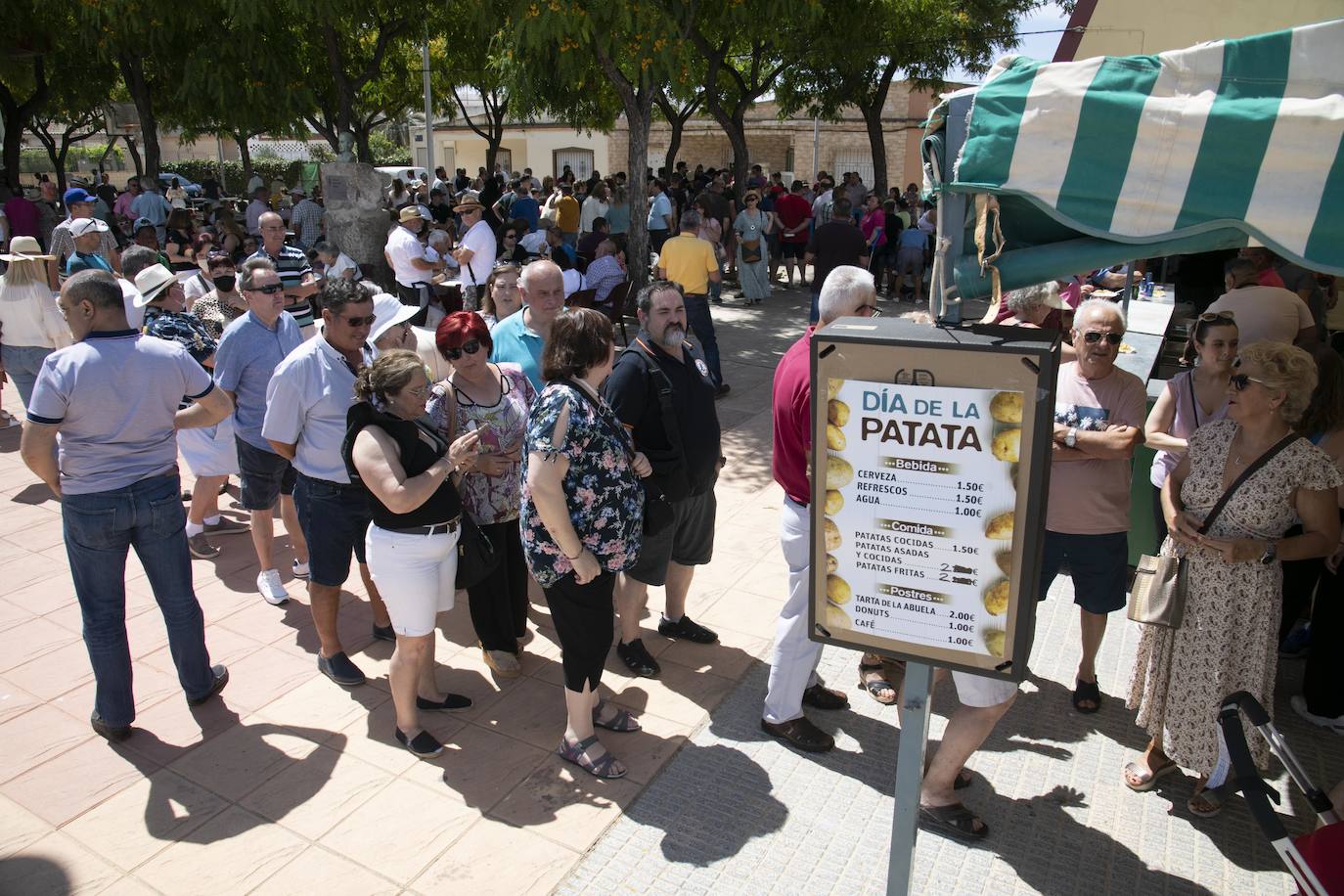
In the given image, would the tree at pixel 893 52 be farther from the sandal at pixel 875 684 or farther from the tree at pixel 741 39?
the sandal at pixel 875 684

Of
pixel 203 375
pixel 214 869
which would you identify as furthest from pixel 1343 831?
pixel 203 375

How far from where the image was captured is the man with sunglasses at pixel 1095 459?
3.76 m

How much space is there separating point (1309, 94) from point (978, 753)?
2642mm

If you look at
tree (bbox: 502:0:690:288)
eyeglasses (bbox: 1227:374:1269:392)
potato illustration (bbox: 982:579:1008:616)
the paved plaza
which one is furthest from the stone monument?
potato illustration (bbox: 982:579:1008:616)

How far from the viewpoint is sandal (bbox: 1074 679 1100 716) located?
13.5 ft

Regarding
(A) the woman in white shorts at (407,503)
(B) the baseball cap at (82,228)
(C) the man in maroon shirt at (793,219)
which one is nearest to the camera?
(A) the woman in white shorts at (407,503)

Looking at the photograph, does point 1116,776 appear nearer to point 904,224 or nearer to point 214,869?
point 214,869

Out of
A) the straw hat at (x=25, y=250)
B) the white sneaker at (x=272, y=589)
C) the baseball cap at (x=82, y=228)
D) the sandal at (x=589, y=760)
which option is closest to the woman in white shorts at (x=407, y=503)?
the sandal at (x=589, y=760)

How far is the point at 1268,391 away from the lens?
3133mm

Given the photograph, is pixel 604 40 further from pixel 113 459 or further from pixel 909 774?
pixel 909 774

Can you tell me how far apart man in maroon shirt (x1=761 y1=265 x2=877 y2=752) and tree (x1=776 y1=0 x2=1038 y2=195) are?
Result: 46.1 feet

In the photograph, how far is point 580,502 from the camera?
134 inches

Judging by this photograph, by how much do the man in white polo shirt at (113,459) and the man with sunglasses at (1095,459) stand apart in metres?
3.60

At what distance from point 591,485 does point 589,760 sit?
43.9 inches
